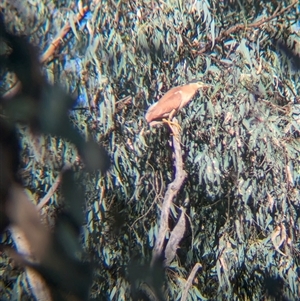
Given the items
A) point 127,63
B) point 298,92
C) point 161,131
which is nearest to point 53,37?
point 127,63

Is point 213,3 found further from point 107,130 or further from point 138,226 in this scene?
point 138,226

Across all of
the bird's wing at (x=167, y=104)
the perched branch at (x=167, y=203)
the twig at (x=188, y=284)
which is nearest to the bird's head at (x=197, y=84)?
the bird's wing at (x=167, y=104)

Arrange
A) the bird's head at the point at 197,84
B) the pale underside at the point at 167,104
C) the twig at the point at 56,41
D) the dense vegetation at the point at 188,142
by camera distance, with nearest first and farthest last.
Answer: the twig at the point at 56,41 < the dense vegetation at the point at 188,142 < the pale underside at the point at 167,104 < the bird's head at the point at 197,84

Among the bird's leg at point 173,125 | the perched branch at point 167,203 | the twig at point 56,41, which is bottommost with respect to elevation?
the perched branch at point 167,203

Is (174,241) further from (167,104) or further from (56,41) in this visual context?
(56,41)

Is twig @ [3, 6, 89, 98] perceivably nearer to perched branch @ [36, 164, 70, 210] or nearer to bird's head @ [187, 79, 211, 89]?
Result: perched branch @ [36, 164, 70, 210]

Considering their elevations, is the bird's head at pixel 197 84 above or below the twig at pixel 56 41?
below

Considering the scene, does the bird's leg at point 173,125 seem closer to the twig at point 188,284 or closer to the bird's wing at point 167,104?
the bird's wing at point 167,104

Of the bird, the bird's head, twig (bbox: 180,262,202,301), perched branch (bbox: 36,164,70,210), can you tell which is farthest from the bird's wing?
twig (bbox: 180,262,202,301)
